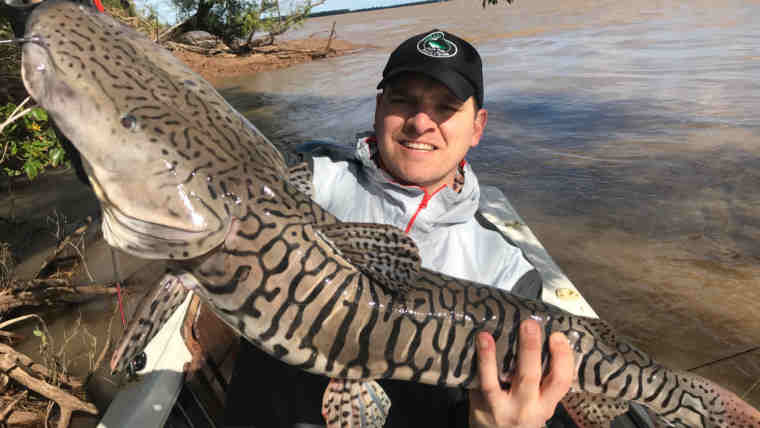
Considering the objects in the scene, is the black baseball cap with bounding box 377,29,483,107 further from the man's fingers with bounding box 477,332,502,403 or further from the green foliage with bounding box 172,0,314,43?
the green foliage with bounding box 172,0,314,43

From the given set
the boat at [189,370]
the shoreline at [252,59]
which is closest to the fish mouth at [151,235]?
the boat at [189,370]

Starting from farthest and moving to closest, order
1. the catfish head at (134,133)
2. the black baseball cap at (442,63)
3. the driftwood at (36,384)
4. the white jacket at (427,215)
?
1. the driftwood at (36,384)
2. the white jacket at (427,215)
3. the black baseball cap at (442,63)
4. the catfish head at (134,133)

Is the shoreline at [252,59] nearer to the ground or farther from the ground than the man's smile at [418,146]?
nearer to the ground

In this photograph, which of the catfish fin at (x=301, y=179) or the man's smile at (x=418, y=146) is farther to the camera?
the man's smile at (x=418, y=146)

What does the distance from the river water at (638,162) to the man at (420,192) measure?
1.02 m

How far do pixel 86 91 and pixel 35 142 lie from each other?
402 cm

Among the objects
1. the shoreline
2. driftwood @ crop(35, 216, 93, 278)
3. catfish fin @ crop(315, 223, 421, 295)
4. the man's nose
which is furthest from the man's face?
the shoreline

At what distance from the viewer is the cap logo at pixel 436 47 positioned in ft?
8.14

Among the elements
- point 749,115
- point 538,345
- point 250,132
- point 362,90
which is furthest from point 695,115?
point 250,132

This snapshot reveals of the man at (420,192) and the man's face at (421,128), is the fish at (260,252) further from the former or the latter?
the man's face at (421,128)

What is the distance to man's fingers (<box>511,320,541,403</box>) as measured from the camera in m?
1.85

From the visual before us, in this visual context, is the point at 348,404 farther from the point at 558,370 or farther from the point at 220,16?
the point at 220,16

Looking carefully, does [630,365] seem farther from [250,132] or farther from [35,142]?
[35,142]

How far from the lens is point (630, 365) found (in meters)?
1.97
